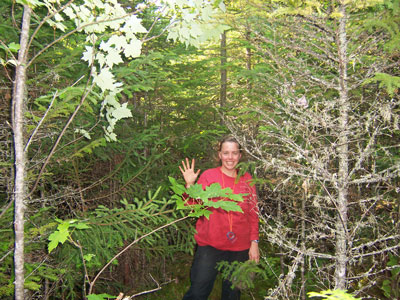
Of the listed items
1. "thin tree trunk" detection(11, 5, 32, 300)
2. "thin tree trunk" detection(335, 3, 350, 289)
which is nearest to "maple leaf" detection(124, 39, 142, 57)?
"thin tree trunk" detection(11, 5, 32, 300)

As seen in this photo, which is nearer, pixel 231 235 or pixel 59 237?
pixel 59 237

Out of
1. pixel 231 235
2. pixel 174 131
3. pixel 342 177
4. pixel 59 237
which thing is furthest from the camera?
pixel 174 131

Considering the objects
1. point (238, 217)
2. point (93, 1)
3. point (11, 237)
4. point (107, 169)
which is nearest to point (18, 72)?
point (93, 1)

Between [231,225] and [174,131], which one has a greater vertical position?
[174,131]

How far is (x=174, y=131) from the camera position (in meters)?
5.69

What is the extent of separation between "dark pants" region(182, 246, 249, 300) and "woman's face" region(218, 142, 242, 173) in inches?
43.7

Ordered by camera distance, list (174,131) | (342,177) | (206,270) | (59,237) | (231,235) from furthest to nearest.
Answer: (174,131)
(231,235)
(206,270)
(342,177)
(59,237)

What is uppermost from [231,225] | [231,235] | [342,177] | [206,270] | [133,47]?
[133,47]

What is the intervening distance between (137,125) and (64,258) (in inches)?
111

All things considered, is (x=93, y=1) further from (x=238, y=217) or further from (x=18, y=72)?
(x=238, y=217)

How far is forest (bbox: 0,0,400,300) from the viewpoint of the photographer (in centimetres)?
162

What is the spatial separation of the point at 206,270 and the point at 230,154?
1536mm

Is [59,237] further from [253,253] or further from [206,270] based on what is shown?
[253,253]

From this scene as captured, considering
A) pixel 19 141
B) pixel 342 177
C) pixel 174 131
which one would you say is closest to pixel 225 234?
pixel 342 177
